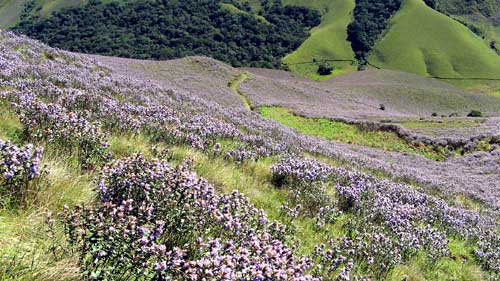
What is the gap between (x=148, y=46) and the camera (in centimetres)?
17125

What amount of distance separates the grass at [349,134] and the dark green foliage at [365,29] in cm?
13004

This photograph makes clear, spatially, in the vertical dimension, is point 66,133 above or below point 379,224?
above

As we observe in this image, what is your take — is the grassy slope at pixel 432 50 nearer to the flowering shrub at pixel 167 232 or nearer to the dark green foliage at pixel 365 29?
the dark green foliage at pixel 365 29

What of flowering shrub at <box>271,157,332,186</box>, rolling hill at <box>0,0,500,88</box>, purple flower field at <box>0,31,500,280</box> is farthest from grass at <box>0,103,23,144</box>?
rolling hill at <box>0,0,500,88</box>

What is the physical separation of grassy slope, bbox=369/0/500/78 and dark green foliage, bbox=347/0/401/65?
15.3 feet

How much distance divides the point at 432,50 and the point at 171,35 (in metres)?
122

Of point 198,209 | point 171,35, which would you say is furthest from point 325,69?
point 198,209

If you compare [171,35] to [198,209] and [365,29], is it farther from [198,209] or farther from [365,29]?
[198,209]

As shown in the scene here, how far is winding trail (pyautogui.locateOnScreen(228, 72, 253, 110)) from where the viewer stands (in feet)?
155

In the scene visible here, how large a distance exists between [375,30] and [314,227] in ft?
653

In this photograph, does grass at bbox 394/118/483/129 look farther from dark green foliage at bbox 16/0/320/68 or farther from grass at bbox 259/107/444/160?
dark green foliage at bbox 16/0/320/68

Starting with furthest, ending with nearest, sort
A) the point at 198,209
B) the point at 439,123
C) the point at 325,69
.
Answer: the point at 325,69 → the point at 439,123 → the point at 198,209

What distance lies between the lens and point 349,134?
121 ft

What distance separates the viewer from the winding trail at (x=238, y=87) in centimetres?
4716
